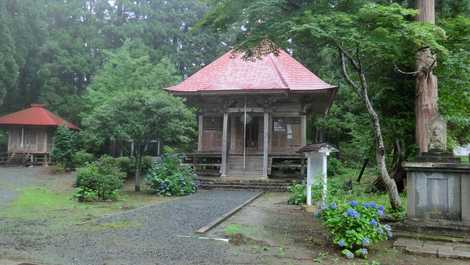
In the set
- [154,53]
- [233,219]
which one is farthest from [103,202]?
[154,53]

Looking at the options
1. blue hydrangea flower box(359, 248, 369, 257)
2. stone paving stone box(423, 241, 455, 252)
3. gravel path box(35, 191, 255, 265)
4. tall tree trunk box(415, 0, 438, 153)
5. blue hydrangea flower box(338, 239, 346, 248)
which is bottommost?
gravel path box(35, 191, 255, 265)

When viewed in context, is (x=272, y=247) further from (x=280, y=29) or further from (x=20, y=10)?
(x=20, y=10)

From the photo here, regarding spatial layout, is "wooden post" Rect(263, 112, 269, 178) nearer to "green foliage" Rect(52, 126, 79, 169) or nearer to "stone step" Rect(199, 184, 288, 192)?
"stone step" Rect(199, 184, 288, 192)

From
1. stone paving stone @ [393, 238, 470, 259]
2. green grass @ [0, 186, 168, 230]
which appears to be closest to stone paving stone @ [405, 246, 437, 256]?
stone paving stone @ [393, 238, 470, 259]

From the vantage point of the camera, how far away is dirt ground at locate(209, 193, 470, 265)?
5.34m

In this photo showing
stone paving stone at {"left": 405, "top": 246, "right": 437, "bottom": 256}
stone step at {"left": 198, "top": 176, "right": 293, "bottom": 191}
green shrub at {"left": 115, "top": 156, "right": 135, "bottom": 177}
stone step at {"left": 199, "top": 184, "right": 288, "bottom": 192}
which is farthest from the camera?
green shrub at {"left": 115, "top": 156, "right": 135, "bottom": 177}

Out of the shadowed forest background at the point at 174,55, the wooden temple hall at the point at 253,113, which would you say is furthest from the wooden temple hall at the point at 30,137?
the wooden temple hall at the point at 253,113

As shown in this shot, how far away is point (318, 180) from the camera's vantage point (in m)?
10.4

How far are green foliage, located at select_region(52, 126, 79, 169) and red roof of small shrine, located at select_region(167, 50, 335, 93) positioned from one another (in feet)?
21.3

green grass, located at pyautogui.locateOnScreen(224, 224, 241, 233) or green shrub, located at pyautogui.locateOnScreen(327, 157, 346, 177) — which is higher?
green shrub, located at pyautogui.locateOnScreen(327, 157, 346, 177)

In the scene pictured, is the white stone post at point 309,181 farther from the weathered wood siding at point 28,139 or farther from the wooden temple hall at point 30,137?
the weathered wood siding at point 28,139

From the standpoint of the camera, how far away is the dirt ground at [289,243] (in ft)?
17.5

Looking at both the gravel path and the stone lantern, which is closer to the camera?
the gravel path

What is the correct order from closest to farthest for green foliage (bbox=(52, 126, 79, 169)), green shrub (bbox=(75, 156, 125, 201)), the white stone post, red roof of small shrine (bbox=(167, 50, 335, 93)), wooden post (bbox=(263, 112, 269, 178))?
the white stone post
green shrub (bbox=(75, 156, 125, 201))
wooden post (bbox=(263, 112, 269, 178))
red roof of small shrine (bbox=(167, 50, 335, 93))
green foliage (bbox=(52, 126, 79, 169))
